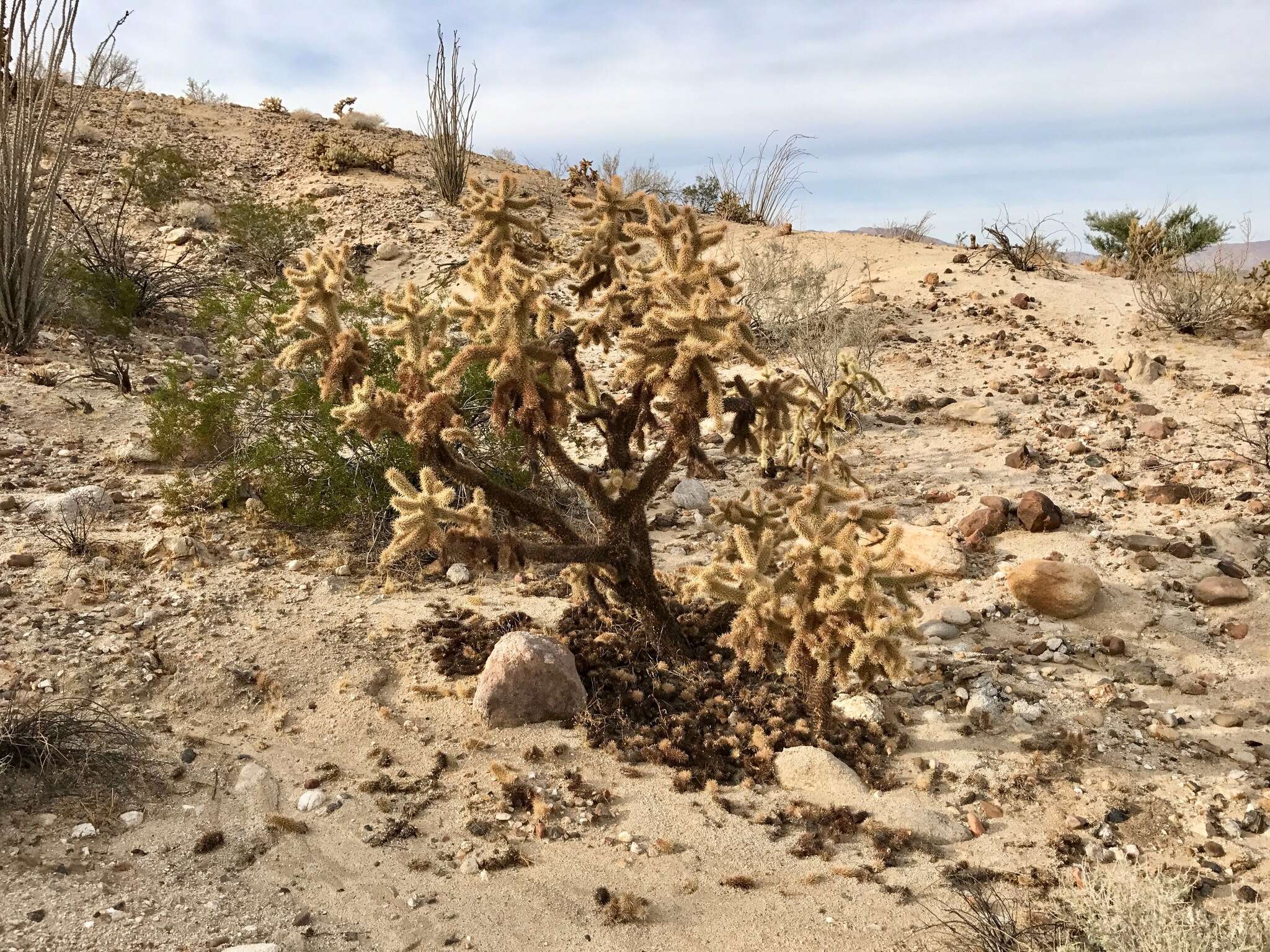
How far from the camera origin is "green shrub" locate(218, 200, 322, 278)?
→ 10.5 m

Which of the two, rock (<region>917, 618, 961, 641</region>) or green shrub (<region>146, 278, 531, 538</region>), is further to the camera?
green shrub (<region>146, 278, 531, 538</region>)

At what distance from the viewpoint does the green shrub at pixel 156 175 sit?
11.9 metres

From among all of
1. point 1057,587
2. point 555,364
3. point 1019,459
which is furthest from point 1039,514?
point 555,364

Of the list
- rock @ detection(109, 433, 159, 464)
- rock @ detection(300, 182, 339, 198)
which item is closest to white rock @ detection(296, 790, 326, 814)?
rock @ detection(109, 433, 159, 464)

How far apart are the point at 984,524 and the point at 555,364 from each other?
291cm

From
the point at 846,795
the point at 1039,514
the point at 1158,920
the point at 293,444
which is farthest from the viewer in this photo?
the point at 293,444

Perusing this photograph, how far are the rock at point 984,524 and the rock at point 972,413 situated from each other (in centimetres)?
168

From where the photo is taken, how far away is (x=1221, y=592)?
13.5 feet

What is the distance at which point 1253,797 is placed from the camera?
3.00m

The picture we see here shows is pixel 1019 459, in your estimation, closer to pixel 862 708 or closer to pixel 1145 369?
pixel 1145 369

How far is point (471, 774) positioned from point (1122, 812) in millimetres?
2153

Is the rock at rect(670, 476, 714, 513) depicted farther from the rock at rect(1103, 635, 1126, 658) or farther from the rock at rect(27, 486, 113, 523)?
the rock at rect(27, 486, 113, 523)

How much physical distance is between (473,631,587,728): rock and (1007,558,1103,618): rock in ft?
7.11

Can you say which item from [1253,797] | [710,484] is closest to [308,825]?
[1253,797]
